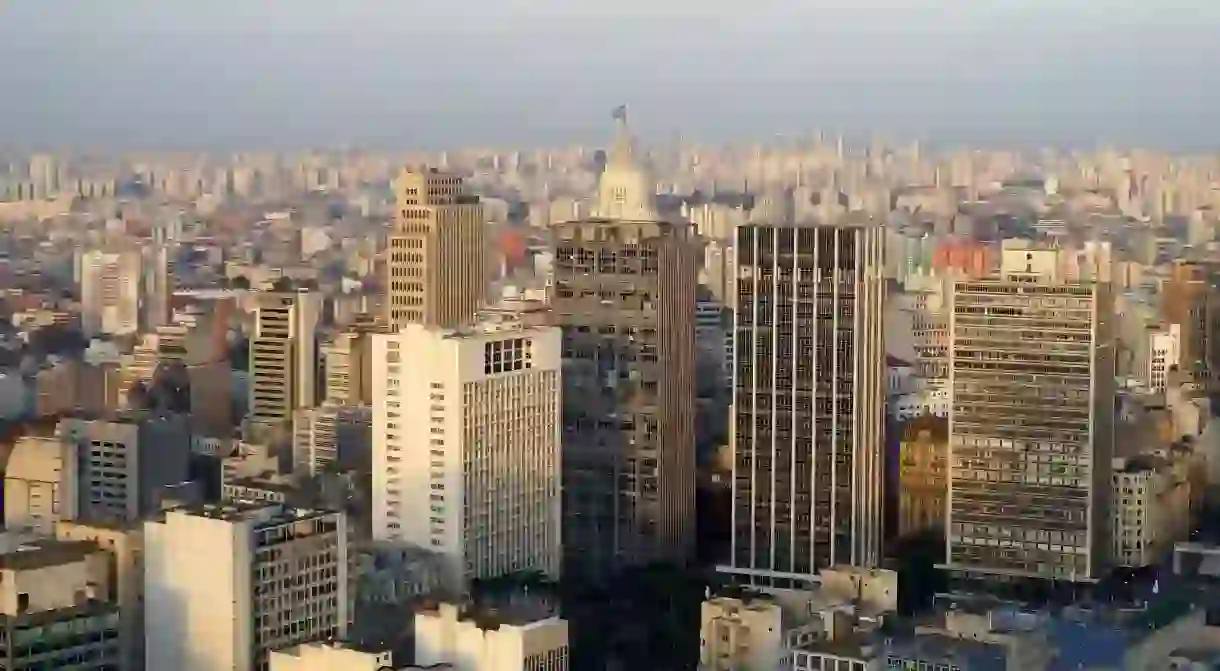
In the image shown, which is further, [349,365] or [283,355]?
[283,355]

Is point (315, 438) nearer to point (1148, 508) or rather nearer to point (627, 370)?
point (627, 370)

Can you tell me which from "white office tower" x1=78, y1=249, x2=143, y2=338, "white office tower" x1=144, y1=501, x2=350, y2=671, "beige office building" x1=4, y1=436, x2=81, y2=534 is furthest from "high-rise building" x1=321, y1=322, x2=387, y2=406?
"white office tower" x1=144, y1=501, x2=350, y2=671

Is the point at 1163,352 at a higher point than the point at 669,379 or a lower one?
higher

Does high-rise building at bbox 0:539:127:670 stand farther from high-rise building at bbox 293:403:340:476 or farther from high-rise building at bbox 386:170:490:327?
high-rise building at bbox 386:170:490:327

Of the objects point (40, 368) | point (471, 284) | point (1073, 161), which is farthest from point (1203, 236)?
point (40, 368)

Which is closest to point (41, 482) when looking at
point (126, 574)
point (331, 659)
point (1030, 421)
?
point (126, 574)
